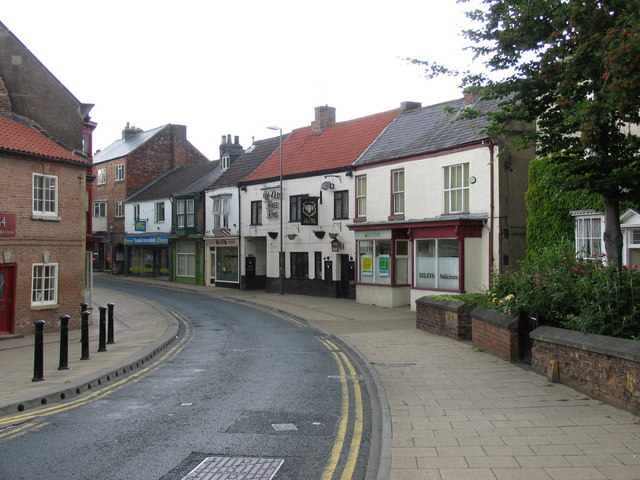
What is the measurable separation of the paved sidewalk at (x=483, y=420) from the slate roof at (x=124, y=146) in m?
35.3

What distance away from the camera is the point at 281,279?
3244cm

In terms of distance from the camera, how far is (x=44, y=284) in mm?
19406

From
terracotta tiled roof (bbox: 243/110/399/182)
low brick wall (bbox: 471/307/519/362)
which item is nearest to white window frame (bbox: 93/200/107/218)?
terracotta tiled roof (bbox: 243/110/399/182)

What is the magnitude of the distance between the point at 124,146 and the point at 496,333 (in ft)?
146

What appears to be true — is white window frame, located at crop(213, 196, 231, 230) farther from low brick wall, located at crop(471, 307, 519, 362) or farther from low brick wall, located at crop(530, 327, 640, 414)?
low brick wall, located at crop(530, 327, 640, 414)

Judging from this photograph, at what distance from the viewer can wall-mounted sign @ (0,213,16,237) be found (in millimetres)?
17547

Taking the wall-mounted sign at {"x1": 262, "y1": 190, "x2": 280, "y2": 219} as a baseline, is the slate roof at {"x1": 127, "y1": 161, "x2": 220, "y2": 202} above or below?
above

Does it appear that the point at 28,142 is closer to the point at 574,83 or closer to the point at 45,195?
the point at 45,195

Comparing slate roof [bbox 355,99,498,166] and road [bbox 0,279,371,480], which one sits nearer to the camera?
road [bbox 0,279,371,480]

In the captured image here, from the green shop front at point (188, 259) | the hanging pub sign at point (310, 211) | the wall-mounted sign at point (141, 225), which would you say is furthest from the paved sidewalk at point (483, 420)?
the wall-mounted sign at point (141, 225)

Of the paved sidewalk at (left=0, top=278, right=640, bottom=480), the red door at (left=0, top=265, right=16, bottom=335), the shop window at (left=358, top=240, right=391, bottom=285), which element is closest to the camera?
the paved sidewalk at (left=0, top=278, right=640, bottom=480)

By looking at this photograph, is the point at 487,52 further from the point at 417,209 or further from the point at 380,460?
the point at 417,209

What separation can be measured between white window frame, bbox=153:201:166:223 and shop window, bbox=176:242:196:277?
8.47ft

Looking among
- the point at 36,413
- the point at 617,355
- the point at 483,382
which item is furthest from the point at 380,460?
the point at 36,413
